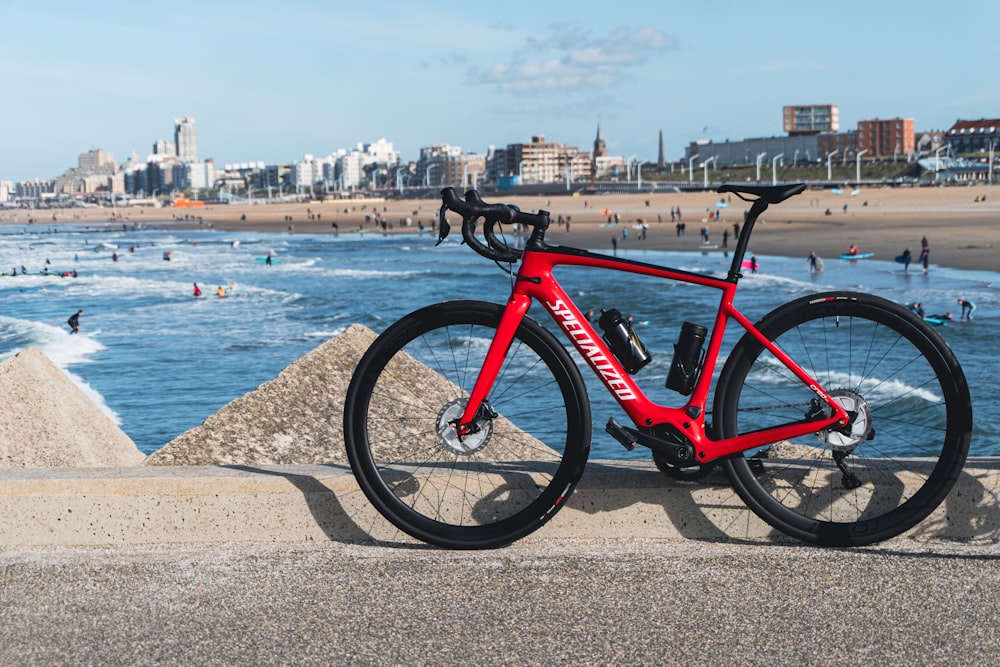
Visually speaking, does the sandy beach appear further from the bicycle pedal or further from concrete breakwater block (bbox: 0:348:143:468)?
the bicycle pedal

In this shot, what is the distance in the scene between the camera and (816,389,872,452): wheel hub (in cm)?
427

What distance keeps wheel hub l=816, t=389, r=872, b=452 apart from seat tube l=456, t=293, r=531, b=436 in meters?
1.19

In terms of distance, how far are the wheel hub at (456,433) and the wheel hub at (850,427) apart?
4.04 feet

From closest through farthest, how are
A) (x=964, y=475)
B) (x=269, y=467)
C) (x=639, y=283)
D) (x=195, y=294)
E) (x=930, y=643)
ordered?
(x=930, y=643) < (x=964, y=475) < (x=269, y=467) < (x=639, y=283) < (x=195, y=294)

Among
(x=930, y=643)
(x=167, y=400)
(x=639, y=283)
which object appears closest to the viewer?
(x=930, y=643)

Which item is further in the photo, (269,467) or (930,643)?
(269,467)

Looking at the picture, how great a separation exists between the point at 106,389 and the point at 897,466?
23.1 metres

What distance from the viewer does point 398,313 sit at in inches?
1657

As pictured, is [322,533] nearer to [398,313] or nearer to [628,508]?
[628,508]

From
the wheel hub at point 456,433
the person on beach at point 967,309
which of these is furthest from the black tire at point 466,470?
the person on beach at point 967,309

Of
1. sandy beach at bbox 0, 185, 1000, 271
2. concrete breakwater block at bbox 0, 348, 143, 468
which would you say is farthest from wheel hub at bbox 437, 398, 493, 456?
sandy beach at bbox 0, 185, 1000, 271

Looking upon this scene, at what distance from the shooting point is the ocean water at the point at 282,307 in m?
23.4

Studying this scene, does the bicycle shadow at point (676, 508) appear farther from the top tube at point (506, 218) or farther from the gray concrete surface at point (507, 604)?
the top tube at point (506, 218)

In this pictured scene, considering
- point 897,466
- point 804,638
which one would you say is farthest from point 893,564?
point 804,638
